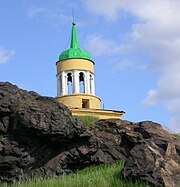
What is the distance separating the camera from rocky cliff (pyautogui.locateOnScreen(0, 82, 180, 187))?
42.7ft

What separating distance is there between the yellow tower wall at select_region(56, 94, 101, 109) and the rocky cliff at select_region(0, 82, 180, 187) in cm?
1288

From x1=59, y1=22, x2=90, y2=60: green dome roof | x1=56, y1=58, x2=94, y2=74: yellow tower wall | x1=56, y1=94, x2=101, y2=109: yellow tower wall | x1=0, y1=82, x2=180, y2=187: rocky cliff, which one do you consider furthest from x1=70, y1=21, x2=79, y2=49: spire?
x1=0, y1=82, x2=180, y2=187: rocky cliff

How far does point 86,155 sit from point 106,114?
1284 centimetres

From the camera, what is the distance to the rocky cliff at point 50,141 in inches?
512

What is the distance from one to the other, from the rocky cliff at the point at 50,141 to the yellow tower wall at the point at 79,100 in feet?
42.3

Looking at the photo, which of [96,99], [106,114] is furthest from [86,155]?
[96,99]

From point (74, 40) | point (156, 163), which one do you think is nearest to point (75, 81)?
point (74, 40)

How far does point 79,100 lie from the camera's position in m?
28.5

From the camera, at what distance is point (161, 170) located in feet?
34.9

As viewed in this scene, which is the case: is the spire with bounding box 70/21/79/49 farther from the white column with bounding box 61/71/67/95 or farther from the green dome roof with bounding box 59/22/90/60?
the white column with bounding box 61/71/67/95

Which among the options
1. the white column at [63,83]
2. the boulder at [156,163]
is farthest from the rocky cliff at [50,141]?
the white column at [63,83]

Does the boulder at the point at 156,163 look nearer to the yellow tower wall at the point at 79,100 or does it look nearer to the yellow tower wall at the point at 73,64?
the yellow tower wall at the point at 79,100

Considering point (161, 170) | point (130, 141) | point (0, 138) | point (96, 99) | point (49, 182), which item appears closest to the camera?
point (161, 170)

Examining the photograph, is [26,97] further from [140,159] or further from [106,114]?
[106,114]
